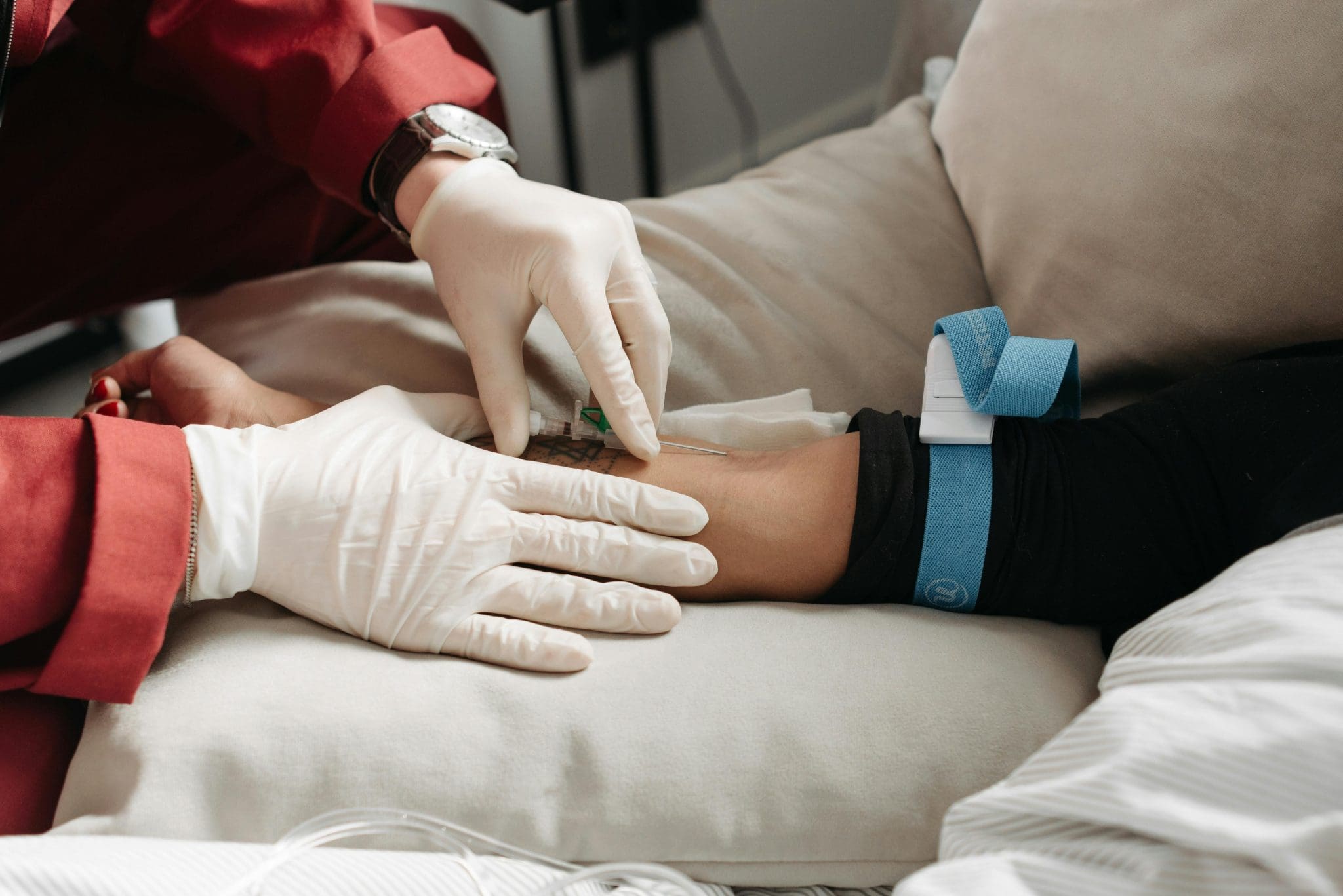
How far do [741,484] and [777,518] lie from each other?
5 centimetres

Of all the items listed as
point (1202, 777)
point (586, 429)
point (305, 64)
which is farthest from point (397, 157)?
point (1202, 777)

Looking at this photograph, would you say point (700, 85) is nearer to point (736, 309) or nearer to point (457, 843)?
point (736, 309)

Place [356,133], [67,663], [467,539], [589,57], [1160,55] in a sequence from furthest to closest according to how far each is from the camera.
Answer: [589,57] → [356,133] → [1160,55] → [467,539] → [67,663]

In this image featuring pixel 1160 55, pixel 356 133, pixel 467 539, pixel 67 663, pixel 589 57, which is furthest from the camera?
pixel 589 57

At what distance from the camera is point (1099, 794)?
48 centimetres

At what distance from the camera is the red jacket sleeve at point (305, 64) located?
0.94 meters

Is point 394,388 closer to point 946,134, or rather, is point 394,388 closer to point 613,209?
point 613,209

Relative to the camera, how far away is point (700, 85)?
7.54ft

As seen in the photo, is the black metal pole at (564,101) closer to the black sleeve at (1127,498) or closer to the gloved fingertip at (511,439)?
the gloved fingertip at (511,439)

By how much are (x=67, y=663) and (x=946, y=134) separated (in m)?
1.07

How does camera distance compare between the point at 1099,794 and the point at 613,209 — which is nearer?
the point at 1099,794

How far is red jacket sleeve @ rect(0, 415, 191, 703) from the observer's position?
618 mm

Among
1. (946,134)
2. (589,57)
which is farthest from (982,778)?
(589,57)

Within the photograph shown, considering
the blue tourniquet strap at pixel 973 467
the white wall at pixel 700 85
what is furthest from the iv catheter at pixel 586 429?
the white wall at pixel 700 85
